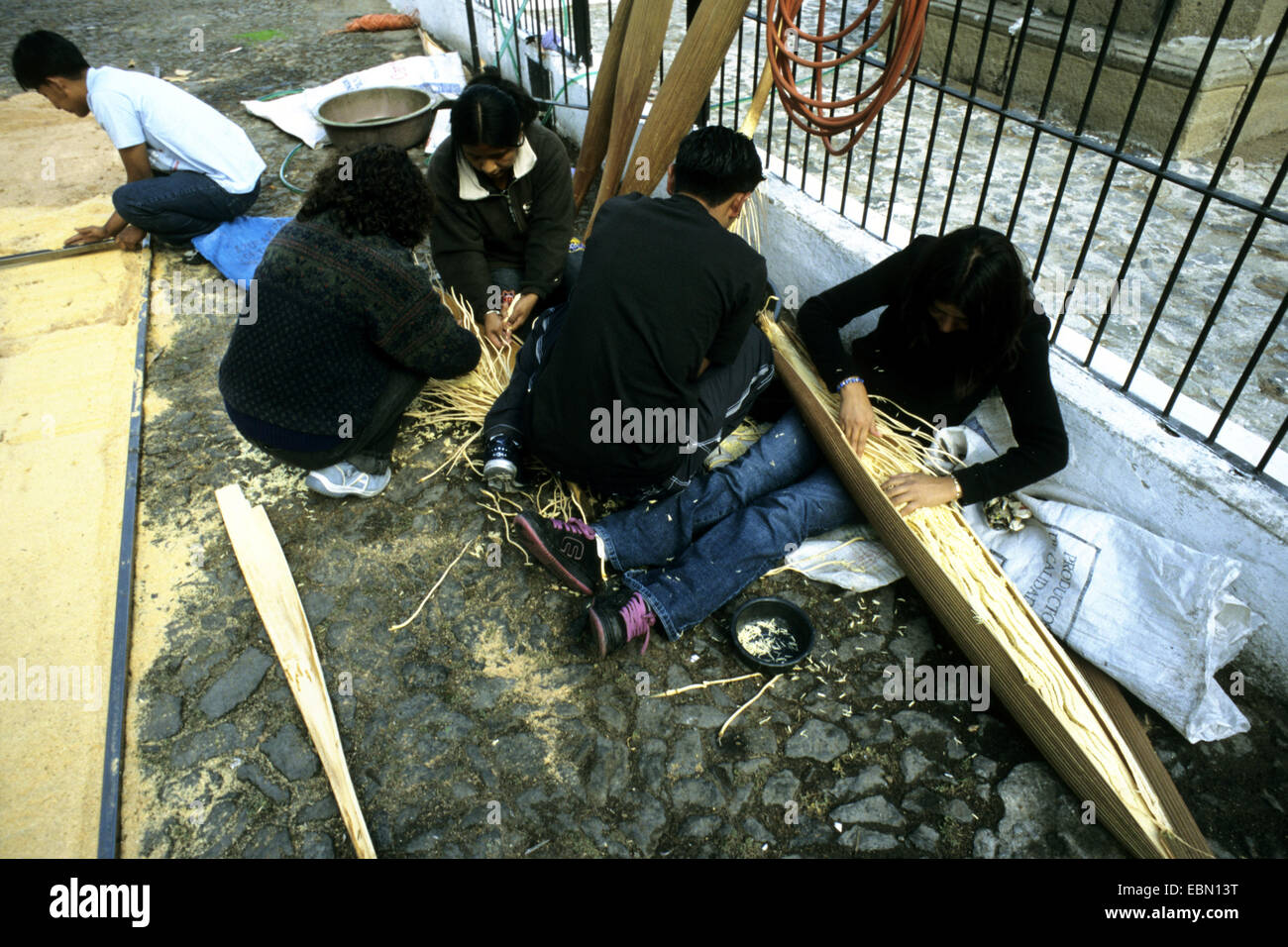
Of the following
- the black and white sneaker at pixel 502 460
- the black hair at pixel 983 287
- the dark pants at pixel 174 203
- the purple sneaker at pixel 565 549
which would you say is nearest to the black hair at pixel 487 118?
the black and white sneaker at pixel 502 460

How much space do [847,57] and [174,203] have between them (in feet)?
11.0

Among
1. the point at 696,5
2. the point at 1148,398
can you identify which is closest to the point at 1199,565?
the point at 1148,398

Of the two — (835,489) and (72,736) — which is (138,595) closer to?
(72,736)

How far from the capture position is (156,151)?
3996mm

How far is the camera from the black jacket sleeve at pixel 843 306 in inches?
99.2

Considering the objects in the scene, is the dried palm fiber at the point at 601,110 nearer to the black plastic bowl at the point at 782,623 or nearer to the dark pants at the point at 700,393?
the dark pants at the point at 700,393

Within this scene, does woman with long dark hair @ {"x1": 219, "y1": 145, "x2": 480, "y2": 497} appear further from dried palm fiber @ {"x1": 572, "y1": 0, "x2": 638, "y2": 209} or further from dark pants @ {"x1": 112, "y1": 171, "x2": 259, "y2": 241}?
dark pants @ {"x1": 112, "y1": 171, "x2": 259, "y2": 241}

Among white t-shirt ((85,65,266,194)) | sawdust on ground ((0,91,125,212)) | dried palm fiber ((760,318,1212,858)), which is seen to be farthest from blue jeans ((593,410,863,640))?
sawdust on ground ((0,91,125,212))

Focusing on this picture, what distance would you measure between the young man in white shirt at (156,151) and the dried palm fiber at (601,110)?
1822mm

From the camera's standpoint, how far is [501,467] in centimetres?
258

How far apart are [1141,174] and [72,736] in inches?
206

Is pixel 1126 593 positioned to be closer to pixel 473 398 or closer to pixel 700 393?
pixel 700 393

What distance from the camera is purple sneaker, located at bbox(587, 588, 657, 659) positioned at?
214cm

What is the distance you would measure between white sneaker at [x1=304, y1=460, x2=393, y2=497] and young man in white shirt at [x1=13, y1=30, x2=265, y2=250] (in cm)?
217
